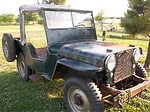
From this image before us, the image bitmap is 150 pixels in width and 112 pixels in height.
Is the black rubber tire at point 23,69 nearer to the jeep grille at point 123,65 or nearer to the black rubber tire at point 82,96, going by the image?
the black rubber tire at point 82,96

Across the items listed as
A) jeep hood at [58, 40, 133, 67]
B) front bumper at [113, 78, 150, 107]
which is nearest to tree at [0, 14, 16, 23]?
jeep hood at [58, 40, 133, 67]

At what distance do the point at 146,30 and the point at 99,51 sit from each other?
12.2 feet

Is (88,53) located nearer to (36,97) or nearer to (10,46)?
(36,97)

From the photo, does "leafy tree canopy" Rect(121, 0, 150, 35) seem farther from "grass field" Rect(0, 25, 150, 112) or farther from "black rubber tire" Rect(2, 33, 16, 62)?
"black rubber tire" Rect(2, 33, 16, 62)

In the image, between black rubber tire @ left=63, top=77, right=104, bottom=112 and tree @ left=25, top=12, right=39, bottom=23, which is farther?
tree @ left=25, top=12, right=39, bottom=23

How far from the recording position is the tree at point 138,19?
6504mm

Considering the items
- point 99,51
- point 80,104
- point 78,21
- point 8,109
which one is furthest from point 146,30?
point 8,109

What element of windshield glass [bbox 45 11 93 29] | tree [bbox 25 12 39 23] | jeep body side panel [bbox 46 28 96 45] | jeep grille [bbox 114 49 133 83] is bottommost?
jeep grille [bbox 114 49 133 83]

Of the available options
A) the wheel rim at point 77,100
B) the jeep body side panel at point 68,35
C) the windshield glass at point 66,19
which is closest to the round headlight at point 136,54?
the wheel rim at point 77,100

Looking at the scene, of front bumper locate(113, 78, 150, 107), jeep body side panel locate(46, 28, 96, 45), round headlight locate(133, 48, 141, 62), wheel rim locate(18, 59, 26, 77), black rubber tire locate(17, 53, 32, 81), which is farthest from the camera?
wheel rim locate(18, 59, 26, 77)

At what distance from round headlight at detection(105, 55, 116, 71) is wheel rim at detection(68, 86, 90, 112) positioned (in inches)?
26.6

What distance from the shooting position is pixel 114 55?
3367 millimetres

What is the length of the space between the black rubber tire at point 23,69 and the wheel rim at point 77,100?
A: 2043 mm

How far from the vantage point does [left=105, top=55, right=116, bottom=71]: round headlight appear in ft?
10.7
